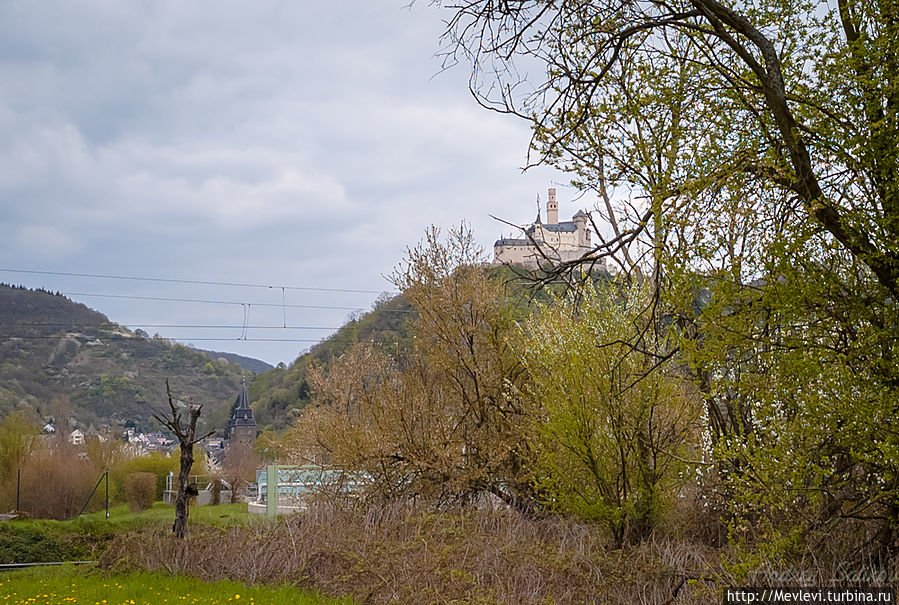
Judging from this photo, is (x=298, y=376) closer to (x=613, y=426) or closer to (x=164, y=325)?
(x=164, y=325)

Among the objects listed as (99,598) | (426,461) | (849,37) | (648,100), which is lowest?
(99,598)

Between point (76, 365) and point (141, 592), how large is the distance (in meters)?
25.1

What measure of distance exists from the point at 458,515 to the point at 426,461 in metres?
1.10

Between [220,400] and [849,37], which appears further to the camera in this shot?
[220,400]

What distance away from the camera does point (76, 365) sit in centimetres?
3002

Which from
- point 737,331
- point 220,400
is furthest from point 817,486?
point 220,400

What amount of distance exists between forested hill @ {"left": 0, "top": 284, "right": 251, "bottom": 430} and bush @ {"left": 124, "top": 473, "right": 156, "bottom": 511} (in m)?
6.41

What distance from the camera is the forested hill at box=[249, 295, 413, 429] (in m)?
29.5

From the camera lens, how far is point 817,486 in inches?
189

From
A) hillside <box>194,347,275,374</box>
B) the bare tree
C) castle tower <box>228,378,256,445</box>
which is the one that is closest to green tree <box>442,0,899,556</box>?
the bare tree

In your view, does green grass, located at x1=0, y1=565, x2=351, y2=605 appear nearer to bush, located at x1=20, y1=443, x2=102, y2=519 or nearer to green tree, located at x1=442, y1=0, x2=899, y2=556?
green tree, located at x1=442, y1=0, x2=899, y2=556

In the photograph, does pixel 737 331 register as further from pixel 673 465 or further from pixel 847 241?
pixel 673 465

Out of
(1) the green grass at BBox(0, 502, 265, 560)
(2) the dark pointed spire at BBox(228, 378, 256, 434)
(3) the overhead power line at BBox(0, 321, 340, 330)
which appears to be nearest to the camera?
(1) the green grass at BBox(0, 502, 265, 560)

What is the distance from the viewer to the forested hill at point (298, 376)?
2950 cm
